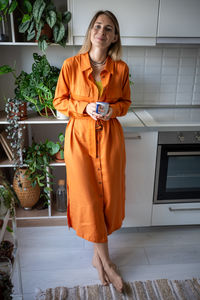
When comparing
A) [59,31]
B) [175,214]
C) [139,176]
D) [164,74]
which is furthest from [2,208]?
[164,74]

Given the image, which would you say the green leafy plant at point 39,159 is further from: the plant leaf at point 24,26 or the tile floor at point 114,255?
the plant leaf at point 24,26

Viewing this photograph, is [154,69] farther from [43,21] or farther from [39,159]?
[39,159]

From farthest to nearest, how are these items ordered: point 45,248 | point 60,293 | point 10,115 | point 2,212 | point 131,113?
point 131,113 → point 45,248 → point 10,115 → point 60,293 → point 2,212

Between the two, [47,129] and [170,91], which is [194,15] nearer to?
[170,91]

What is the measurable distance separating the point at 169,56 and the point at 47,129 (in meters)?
1.23

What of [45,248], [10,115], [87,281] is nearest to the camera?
[87,281]

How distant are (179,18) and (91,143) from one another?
43.5 inches

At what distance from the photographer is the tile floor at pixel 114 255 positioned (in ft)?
5.83

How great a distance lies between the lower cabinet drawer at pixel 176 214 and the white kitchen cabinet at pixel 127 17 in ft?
4.11

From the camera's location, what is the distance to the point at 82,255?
1.97 meters

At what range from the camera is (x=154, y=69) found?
92.3 inches

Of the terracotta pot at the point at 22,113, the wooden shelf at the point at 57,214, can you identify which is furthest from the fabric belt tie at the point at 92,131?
the wooden shelf at the point at 57,214

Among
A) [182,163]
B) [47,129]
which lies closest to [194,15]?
[182,163]

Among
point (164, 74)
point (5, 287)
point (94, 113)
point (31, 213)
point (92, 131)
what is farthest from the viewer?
point (164, 74)
